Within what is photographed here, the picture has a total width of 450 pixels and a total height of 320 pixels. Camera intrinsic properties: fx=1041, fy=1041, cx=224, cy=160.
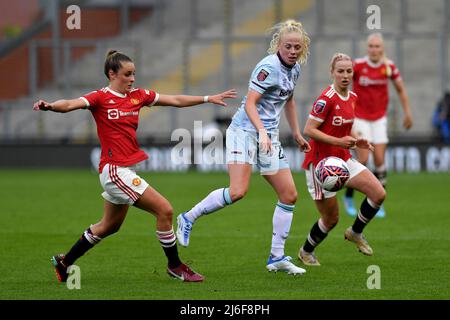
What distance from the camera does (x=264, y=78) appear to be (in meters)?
9.50

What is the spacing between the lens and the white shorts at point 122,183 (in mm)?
8891

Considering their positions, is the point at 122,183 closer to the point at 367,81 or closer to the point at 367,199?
the point at 367,199

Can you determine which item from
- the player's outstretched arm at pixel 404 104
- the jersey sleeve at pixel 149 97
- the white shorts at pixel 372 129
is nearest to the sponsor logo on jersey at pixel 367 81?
the player's outstretched arm at pixel 404 104

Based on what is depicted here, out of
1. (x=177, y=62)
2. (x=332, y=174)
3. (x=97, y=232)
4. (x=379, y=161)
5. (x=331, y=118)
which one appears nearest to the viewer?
(x=97, y=232)

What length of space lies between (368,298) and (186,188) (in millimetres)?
12643

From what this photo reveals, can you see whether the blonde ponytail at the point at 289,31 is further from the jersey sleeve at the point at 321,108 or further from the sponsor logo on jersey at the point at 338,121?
the sponsor logo on jersey at the point at 338,121

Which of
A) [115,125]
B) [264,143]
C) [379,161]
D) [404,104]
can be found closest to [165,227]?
[115,125]

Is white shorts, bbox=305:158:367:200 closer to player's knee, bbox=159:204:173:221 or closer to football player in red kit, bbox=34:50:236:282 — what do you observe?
football player in red kit, bbox=34:50:236:282

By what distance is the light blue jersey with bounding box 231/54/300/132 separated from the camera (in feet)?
31.2

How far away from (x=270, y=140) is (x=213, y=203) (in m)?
0.81

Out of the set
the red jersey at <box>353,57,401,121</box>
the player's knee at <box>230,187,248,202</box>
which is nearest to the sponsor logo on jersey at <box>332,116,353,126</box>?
the player's knee at <box>230,187,248,202</box>

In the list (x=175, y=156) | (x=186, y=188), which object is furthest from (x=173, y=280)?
(x=175, y=156)
